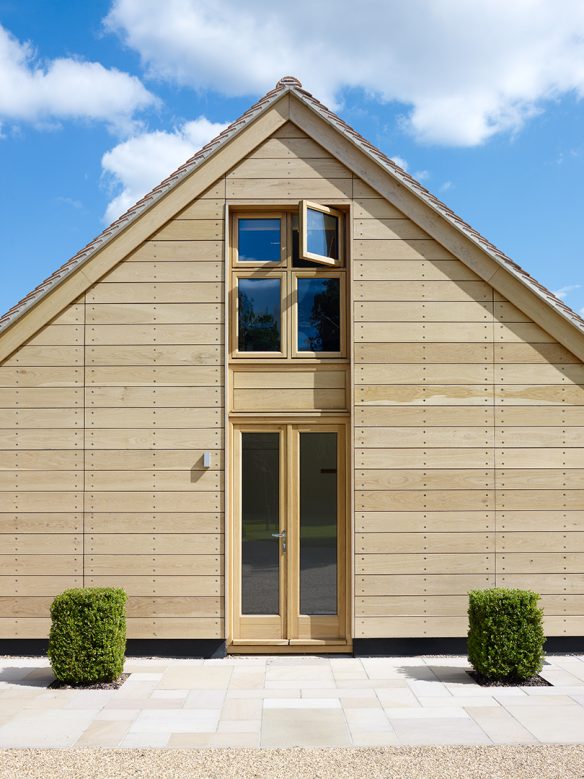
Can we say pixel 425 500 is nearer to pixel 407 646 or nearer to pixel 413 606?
pixel 413 606

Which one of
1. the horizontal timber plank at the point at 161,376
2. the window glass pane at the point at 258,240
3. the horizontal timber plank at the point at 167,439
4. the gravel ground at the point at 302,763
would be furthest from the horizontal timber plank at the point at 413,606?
the window glass pane at the point at 258,240

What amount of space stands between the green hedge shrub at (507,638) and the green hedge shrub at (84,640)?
3604 mm

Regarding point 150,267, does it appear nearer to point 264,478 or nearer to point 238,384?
point 238,384

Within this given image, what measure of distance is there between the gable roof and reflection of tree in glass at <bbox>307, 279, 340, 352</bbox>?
1.46 metres

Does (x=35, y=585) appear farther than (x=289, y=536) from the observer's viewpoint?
No

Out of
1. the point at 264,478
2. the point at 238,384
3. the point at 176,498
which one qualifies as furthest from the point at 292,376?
the point at 176,498

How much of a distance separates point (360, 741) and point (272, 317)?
15.5 ft

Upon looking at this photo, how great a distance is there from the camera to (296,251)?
8836 millimetres

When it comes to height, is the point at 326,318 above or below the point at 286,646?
above

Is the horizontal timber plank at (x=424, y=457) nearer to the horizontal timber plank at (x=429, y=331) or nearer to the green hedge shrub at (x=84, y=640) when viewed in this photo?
the horizontal timber plank at (x=429, y=331)

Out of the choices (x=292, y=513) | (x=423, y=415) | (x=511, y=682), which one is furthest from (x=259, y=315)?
(x=511, y=682)

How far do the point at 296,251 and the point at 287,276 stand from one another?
A: 0.32 meters

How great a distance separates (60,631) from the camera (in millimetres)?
7336

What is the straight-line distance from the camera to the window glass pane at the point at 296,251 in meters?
8.80
